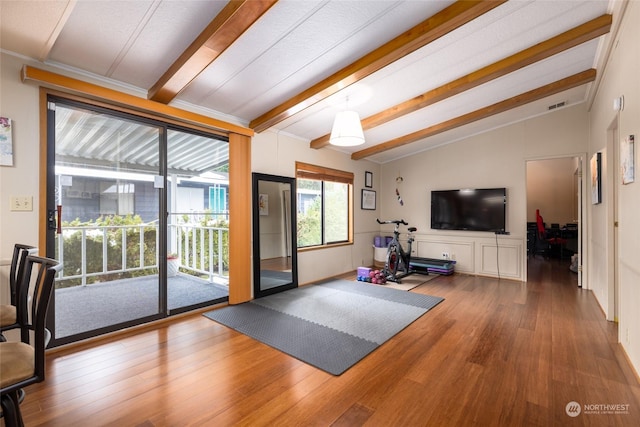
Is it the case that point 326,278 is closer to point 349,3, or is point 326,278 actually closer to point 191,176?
point 191,176

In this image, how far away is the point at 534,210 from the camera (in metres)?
8.43

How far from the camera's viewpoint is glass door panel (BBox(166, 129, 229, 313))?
4340 millimetres

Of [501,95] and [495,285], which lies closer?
[501,95]

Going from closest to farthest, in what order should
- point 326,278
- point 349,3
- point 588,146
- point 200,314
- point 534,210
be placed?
point 349,3 < point 200,314 < point 588,146 < point 326,278 < point 534,210

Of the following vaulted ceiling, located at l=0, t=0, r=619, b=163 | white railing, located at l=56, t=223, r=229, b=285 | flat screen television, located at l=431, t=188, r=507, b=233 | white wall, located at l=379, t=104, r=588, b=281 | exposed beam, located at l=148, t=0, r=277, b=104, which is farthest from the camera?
flat screen television, located at l=431, t=188, r=507, b=233

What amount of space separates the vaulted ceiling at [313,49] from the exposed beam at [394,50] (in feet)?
0.04

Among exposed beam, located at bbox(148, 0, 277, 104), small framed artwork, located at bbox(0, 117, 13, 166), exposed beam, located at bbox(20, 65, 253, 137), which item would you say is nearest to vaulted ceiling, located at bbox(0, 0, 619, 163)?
exposed beam, located at bbox(148, 0, 277, 104)

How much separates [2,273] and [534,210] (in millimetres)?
10582

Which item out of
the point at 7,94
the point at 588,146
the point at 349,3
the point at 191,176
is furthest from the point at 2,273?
the point at 588,146

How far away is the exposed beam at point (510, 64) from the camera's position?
273 centimetres

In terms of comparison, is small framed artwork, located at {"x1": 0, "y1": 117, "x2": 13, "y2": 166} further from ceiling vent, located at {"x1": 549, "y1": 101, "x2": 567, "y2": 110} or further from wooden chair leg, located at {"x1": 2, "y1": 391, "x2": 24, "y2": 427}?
ceiling vent, located at {"x1": 549, "y1": 101, "x2": 567, "y2": 110}

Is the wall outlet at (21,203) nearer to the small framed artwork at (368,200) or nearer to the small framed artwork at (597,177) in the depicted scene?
the small framed artwork at (368,200)

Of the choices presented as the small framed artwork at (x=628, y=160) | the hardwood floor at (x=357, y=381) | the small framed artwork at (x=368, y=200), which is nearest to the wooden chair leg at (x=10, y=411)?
the hardwood floor at (x=357, y=381)

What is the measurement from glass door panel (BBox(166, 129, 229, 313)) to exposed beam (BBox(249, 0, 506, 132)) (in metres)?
1.46
